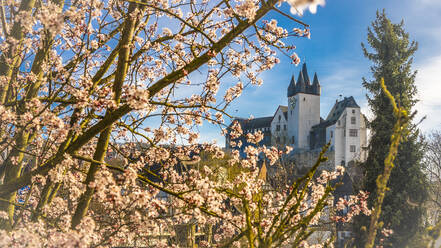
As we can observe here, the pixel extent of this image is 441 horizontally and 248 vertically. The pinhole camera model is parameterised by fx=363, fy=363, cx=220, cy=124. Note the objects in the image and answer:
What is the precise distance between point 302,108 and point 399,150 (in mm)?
48225

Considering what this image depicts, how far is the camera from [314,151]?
60594mm

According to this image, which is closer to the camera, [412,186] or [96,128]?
[96,128]

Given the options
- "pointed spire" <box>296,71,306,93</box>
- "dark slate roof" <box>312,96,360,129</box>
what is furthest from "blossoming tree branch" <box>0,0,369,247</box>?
"pointed spire" <box>296,71,306,93</box>

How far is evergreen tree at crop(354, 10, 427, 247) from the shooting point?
679 inches

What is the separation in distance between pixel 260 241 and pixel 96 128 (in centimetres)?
208

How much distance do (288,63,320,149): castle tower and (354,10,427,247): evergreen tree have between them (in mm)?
43302

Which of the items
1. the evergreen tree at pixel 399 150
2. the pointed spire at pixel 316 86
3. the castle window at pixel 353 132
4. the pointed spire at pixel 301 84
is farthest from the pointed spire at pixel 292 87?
the evergreen tree at pixel 399 150

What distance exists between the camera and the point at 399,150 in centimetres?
1850

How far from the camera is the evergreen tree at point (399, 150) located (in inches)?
679

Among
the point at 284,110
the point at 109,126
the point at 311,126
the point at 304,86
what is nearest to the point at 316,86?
the point at 304,86

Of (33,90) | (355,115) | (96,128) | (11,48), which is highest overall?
(355,115)

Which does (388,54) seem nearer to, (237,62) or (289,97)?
(237,62)

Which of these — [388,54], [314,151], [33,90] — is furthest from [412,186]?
[314,151]

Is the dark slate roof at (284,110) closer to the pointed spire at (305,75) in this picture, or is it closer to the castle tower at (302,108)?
the castle tower at (302,108)
